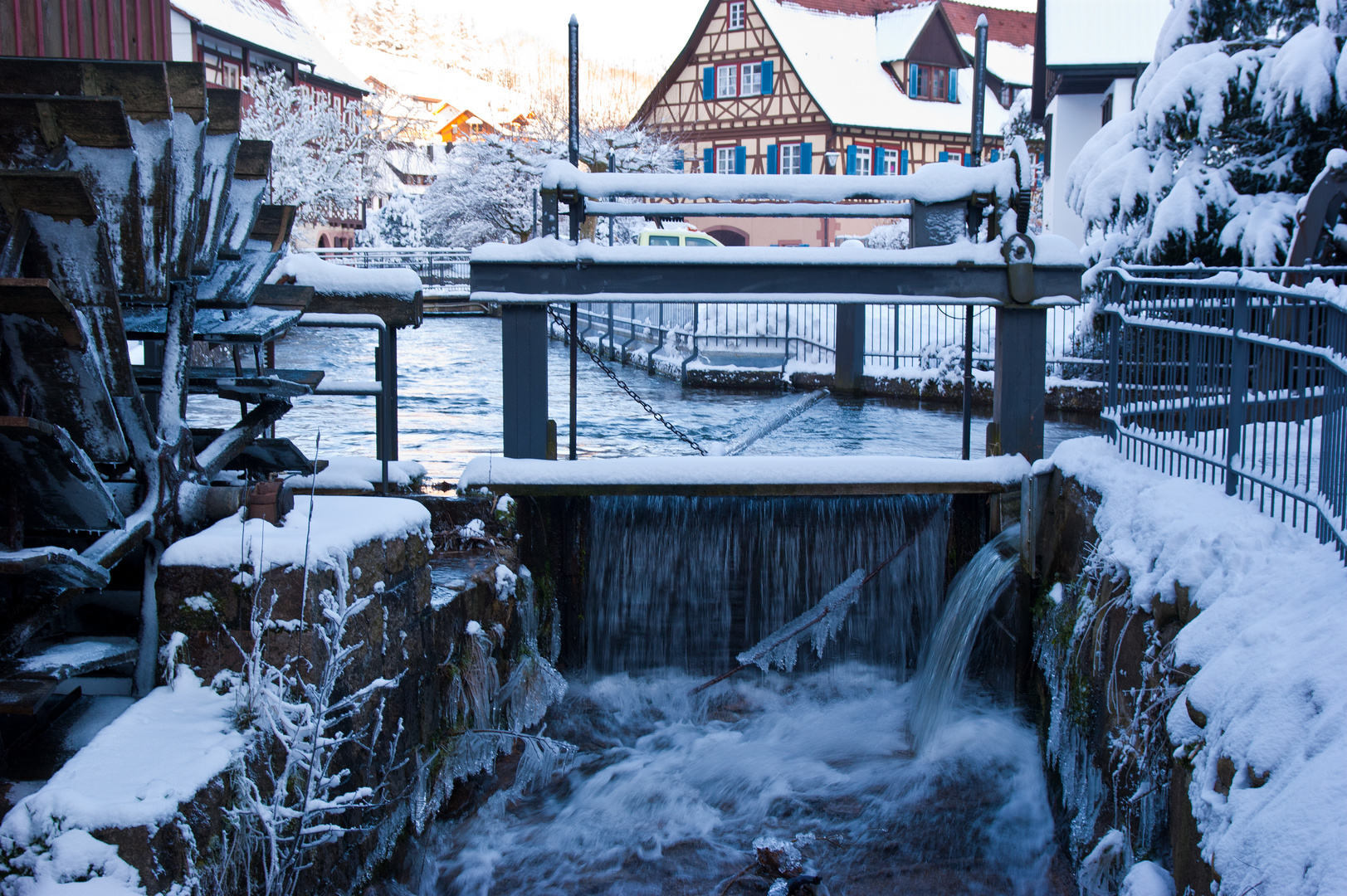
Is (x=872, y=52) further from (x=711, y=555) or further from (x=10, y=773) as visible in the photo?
(x=10, y=773)

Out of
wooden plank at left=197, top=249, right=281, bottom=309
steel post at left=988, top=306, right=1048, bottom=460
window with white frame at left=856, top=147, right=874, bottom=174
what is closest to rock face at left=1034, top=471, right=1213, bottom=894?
steel post at left=988, top=306, right=1048, bottom=460

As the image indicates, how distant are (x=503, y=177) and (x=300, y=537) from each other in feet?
117

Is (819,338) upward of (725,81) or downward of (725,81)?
downward

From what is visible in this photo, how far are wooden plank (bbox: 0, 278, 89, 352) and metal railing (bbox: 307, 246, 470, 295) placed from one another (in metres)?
27.6

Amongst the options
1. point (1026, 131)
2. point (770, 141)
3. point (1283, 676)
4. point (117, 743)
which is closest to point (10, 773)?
point (117, 743)

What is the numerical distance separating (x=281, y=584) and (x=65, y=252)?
158 cm

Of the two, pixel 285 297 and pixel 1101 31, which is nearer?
pixel 285 297

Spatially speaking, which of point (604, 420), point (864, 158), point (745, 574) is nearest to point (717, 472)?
point (745, 574)

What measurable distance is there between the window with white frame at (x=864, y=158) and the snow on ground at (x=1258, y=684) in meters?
37.4

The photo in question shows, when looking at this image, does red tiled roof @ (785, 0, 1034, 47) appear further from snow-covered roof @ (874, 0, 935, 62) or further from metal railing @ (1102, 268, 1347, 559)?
metal railing @ (1102, 268, 1347, 559)

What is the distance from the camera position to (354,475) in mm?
6250

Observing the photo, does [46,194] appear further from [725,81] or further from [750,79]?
[725,81]

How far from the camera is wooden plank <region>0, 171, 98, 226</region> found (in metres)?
3.86

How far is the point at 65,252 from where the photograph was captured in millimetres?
4156
